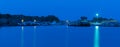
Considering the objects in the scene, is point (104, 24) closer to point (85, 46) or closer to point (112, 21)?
point (112, 21)

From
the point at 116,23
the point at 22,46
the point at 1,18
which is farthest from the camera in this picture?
the point at 116,23

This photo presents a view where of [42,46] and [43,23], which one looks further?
[43,23]

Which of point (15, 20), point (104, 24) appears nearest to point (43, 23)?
point (15, 20)

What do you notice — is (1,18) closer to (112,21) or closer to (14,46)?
(112,21)

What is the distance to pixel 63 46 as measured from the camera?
13.0 m

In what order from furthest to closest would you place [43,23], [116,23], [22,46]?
[43,23] → [116,23] → [22,46]

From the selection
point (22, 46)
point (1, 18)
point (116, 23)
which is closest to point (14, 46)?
point (22, 46)

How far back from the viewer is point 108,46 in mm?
13242

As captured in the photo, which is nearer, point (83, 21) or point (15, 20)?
point (83, 21)

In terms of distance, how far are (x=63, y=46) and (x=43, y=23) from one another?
64.6 meters

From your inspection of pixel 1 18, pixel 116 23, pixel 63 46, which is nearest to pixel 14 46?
pixel 63 46

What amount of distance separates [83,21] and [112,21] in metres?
12.8

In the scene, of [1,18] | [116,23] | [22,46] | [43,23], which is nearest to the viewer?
[22,46]

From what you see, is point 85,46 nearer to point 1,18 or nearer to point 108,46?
point 108,46
